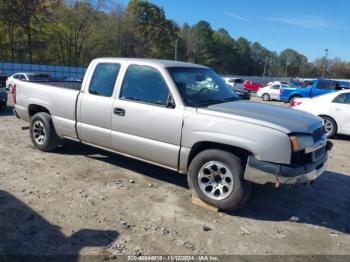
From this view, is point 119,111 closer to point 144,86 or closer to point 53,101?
point 144,86

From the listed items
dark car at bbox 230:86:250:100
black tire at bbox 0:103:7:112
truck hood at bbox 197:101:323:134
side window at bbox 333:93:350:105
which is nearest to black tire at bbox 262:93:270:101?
dark car at bbox 230:86:250:100

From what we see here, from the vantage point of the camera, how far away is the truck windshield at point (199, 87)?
16.3ft

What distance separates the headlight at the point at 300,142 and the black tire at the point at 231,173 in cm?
67

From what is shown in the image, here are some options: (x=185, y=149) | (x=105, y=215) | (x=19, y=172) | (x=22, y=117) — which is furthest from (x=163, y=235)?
(x=22, y=117)

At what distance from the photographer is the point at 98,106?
18.5ft

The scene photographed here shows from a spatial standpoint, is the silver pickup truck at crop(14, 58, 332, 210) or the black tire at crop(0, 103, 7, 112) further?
the black tire at crop(0, 103, 7, 112)

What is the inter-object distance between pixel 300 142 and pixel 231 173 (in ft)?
2.94

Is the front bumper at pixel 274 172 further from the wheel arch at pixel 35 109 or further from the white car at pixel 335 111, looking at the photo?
the white car at pixel 335 111

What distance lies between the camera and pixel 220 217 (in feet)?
14.6

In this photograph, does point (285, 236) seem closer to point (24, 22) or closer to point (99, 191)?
point (99, 191)

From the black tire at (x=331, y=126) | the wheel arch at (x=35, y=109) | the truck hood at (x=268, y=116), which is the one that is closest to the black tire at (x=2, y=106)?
the wheel arch at (x=35, y=109)

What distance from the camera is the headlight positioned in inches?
163

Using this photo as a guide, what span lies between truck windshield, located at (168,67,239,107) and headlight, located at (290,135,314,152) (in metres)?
1.32

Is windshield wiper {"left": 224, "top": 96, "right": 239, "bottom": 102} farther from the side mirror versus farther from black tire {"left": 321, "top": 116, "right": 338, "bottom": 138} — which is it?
black tire {"left": 321, "top": 116, "right": 338, "bottom": 138}
